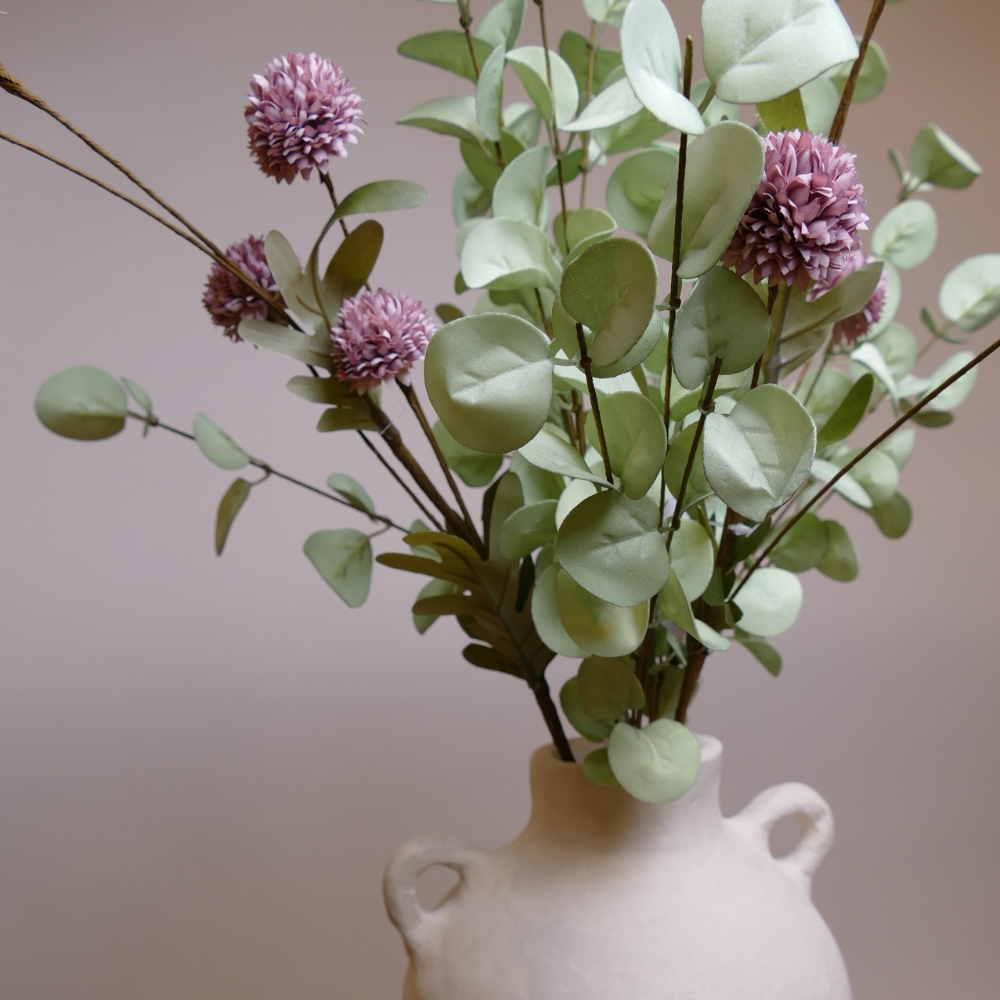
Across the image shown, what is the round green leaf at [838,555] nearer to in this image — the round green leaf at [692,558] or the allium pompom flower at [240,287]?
the round green leaf at [692,558]

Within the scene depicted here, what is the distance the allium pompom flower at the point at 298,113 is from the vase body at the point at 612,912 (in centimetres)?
33

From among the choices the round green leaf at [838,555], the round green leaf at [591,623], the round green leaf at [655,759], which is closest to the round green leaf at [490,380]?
the round green leaf at [591,623]

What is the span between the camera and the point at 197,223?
4.31ft

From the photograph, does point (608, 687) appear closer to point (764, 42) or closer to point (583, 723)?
point (583, 723)

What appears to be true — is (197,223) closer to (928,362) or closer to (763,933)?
(928,362)

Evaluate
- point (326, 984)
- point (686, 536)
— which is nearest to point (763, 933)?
point (686, 536)

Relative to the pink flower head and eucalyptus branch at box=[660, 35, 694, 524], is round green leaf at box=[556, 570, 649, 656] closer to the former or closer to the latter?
eucalyptus branch at box=[660, 35, 694, 524]

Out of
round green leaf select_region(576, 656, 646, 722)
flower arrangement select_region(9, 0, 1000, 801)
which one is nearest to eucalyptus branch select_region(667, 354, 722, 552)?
flower arrangement select_region(9, 0, 1000, 801)

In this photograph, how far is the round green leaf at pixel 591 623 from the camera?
484 mm

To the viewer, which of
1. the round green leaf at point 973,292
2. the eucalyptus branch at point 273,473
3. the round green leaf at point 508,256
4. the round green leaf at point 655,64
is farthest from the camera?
the round green leaf at point 973,292

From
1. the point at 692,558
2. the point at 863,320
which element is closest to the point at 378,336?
the point at 692,558

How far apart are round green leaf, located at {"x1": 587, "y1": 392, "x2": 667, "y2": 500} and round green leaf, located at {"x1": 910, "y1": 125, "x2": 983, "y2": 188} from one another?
12.4 inches

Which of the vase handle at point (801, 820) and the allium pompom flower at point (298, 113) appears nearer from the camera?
the allium pompom flower at point (298, 113)

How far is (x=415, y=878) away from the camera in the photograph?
0.64m
